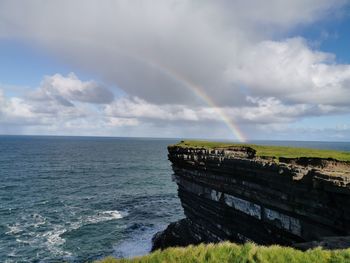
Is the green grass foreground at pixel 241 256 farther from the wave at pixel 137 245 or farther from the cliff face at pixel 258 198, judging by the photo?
the wave at pixel 137 245

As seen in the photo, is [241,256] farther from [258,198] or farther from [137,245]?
[137,245]

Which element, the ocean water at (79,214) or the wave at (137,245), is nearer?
the wave at (137,245)

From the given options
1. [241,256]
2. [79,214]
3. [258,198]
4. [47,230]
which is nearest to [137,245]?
[47,230]

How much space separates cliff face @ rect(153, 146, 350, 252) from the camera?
19.5 m

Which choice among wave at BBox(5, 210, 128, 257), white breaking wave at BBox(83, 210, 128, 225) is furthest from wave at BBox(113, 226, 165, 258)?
white breaking wave at BBox(83, 210, 128, 225)

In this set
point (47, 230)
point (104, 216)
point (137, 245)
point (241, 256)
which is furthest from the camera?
point (104, 216)

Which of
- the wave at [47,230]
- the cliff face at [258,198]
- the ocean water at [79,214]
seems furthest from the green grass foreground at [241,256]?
the wave at [47,230]

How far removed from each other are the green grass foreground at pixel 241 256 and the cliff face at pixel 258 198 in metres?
8.80

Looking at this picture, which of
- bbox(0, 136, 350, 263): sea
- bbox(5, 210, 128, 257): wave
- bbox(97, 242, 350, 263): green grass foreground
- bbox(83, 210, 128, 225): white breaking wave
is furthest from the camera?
bbox(83, 210, 128, 225): white breaking wave

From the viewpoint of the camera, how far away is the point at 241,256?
10.2 metres

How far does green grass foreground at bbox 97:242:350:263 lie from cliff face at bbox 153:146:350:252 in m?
8.80

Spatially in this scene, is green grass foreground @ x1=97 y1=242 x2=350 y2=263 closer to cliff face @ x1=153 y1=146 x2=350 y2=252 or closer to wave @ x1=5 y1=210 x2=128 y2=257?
cliff face @ x1=153 y1=146 x2=350 y2=252

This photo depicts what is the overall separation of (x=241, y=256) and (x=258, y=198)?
15.8 metres

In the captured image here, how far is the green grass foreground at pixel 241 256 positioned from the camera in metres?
10.0
